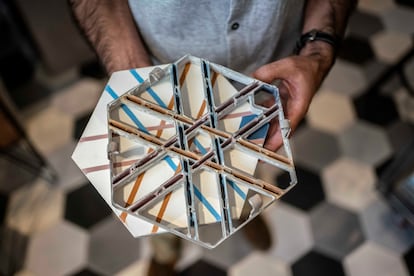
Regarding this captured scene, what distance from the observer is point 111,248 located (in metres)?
1.22

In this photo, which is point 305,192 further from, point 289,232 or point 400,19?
point 400,19

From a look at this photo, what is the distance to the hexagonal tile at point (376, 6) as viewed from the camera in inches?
65.9

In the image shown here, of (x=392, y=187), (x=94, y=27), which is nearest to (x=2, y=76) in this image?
(x=94, y=27)

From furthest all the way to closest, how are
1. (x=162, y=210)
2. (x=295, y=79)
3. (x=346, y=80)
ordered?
(x=346, y=80) → (x=295, y=79) → (x=162, y=210)

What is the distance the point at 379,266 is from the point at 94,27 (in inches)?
39.9

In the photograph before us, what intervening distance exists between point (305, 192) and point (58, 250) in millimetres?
775

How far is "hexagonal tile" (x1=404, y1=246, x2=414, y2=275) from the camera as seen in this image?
118 centimetres

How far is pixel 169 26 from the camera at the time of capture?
650mm

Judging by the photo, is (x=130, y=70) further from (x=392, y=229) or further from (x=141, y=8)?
(x=392, y=229)

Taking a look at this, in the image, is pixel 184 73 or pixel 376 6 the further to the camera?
pixel 376 6

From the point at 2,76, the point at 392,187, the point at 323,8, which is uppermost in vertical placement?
the point at 323,8

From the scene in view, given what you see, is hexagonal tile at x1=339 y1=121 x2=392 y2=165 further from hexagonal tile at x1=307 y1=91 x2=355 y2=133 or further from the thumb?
the thumb

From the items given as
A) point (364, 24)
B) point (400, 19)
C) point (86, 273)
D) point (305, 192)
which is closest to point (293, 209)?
point (305, 192)

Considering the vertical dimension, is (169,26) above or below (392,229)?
above
